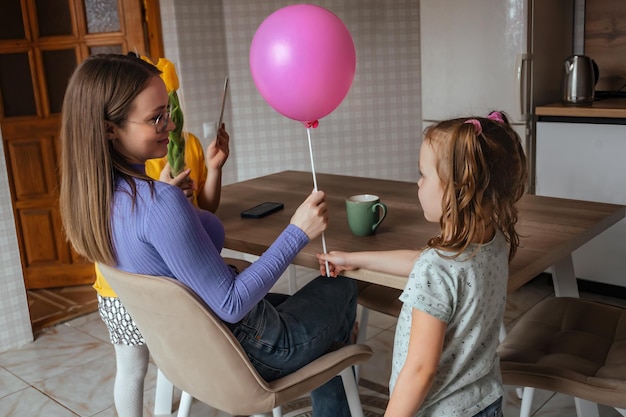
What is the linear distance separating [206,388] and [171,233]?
378 mm

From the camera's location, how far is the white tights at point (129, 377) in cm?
183

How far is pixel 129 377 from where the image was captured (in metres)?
1.84

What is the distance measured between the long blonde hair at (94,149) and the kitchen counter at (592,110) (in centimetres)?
217

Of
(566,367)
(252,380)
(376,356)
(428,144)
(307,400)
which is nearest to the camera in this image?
(428,144)

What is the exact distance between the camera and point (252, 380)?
1409mm

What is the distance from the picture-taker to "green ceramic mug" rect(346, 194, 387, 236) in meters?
1.63

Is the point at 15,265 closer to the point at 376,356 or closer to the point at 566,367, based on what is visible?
the point at 376,356

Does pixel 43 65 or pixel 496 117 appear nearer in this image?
pixel 496 117

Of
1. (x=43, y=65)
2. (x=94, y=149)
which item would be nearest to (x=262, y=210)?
(x=94, y=149)

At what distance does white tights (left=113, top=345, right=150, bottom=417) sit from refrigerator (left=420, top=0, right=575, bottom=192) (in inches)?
82.3

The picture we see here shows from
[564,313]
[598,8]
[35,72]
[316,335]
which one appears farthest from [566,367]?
[35,72]

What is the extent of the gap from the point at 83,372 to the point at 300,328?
1.57 metres

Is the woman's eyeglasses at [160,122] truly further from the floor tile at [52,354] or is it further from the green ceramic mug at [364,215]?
the floor tile at [52,354]

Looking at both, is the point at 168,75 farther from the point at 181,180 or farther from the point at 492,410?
the point at 492,410
